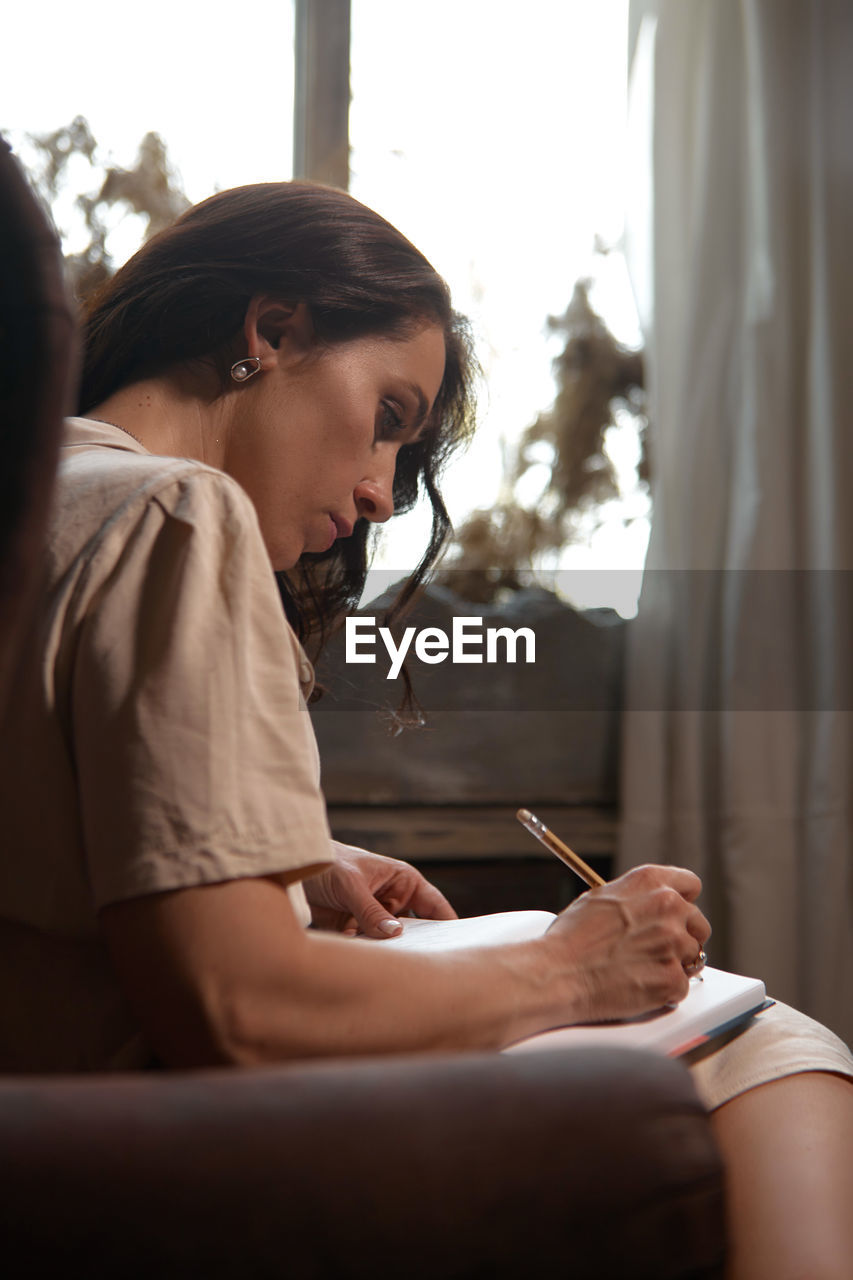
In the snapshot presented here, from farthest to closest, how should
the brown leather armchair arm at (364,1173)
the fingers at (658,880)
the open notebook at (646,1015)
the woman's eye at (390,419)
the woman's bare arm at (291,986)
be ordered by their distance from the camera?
the woman's eye at (390,419) → the fingers at (658,880) → the open notebook at (646,1015) → the woman's bare arm at (291,986) → the brown leather armchair arm at (364,1173)

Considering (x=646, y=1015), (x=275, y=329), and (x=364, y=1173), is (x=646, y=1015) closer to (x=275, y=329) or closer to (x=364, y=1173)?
(x=364, y=1173)

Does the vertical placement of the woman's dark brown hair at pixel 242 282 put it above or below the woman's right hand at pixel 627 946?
above

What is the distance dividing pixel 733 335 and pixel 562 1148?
5.82ft

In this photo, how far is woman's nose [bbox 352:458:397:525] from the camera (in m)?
0.96

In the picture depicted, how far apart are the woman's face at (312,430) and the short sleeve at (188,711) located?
1.07ft

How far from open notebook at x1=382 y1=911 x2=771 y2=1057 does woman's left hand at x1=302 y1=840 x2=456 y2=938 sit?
0.04 metres

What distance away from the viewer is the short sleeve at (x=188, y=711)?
455mm

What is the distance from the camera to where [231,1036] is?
45 centimetres

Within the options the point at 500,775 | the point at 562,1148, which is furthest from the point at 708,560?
the point at 562,1148

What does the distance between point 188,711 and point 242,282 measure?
502 millimetres

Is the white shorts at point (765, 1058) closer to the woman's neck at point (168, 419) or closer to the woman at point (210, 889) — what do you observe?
the woman at point (210, 889)

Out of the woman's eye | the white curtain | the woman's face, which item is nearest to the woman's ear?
the woman's face

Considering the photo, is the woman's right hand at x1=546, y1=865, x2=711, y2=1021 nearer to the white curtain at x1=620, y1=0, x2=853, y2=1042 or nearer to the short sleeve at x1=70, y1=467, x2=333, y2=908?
the short sleeve at x1=70, y1=467, x2=333, y2=908

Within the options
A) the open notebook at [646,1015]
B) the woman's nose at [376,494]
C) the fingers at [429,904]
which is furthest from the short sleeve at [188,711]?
the fingers at [429,904]
